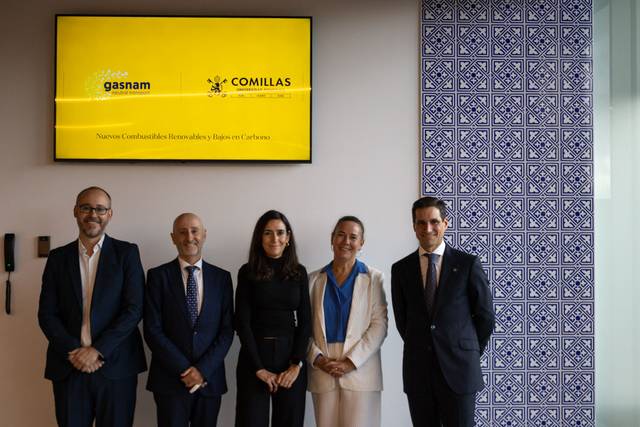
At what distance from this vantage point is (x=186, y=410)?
3.35 metres

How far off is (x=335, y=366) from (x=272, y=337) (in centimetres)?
41

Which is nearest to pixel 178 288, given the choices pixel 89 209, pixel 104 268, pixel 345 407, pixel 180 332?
pixel 180 332

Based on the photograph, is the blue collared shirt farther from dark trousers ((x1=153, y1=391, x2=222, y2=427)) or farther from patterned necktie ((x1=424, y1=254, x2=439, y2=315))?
dark trousers ((x1=153, y1=391, x2=222, y2=427))

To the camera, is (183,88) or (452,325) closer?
(452,325)

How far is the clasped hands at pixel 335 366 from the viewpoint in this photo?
11.2ft

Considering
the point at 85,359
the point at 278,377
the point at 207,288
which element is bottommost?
the point at 278,377

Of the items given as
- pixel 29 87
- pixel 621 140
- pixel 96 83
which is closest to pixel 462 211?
pixel 621 140

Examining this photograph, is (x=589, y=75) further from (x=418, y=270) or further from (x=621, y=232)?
(x=418, y=270)

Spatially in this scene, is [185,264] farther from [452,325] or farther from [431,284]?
[452,325]

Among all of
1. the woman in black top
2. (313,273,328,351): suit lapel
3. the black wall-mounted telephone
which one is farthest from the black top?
the black wall-mounted telephone

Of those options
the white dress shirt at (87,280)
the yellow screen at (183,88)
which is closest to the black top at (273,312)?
the white dress shirt at (87,280)

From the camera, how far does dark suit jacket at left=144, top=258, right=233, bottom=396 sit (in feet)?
10.9

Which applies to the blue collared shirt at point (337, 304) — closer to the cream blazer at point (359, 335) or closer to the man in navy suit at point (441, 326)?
the cream blazer at point (359, 335)

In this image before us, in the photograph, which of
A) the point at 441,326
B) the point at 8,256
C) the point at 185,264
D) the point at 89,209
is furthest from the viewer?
the point at 8,256
